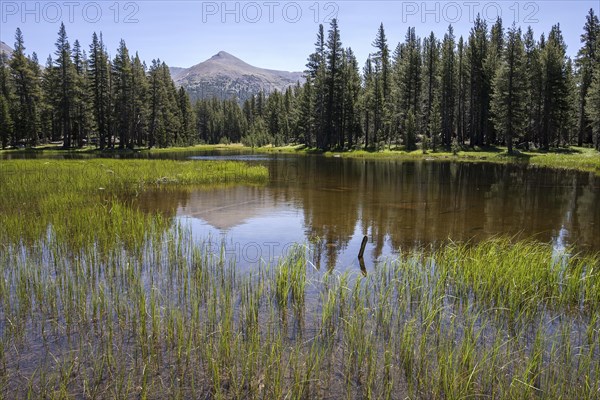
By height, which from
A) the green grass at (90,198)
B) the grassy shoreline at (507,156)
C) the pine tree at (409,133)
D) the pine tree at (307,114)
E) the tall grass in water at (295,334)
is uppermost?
the pine tree at (307,114)

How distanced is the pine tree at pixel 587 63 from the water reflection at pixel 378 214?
44.1m

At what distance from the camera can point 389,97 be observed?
3150 inches

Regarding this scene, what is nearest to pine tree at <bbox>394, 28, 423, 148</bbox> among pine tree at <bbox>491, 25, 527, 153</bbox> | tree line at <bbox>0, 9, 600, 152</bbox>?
tree line at <bbox>0, 9, 600, 152</bbox>

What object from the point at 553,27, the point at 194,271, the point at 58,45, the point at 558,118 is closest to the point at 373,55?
the point at 553,27

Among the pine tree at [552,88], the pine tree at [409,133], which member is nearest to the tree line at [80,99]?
the pine tree at [409,133]

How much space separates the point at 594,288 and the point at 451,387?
15.8 feet

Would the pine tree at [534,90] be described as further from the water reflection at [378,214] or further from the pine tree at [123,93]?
the pine tree at [123,93]

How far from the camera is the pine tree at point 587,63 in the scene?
6569cm

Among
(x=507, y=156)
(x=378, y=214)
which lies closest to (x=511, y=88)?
(x=507, y=156)

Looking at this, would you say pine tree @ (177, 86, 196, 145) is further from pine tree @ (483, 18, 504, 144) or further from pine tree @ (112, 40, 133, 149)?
pine tree @ (483, 18, 504, 144)

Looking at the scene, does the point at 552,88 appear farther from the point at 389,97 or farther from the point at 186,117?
the point at 186,117

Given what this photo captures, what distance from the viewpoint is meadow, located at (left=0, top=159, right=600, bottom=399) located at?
17.3 feet

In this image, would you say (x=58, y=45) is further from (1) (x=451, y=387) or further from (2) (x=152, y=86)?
(1) (x=451, y=387)

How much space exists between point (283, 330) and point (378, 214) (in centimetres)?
1217
